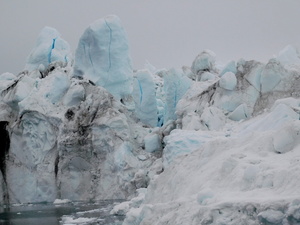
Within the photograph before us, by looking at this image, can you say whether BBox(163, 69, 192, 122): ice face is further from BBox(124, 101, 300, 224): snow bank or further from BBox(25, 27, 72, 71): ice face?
BBox(124, 101, 300, 224): snow bank

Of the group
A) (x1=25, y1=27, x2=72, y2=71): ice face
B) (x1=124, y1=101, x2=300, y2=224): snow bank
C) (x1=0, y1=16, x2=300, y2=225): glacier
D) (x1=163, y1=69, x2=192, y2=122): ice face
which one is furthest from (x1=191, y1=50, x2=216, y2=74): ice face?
(x1=124, y1=101, x2=300, y2=224): snow bank

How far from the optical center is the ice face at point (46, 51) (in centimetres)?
2053

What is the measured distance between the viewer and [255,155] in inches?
213

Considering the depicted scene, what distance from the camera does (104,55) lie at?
58.3 ft

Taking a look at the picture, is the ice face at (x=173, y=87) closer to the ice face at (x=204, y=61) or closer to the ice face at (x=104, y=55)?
the ice face at (x=204, y=61)

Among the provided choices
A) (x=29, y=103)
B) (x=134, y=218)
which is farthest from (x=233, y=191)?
(x=29, y=103)

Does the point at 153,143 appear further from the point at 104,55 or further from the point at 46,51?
the point at 46,51

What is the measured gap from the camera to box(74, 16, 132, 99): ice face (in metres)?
17.7

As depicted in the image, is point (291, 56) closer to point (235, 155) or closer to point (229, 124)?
point (229, 124)

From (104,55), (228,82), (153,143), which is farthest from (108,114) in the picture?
(228,82)

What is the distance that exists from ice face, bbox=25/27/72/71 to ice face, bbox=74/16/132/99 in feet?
8.86

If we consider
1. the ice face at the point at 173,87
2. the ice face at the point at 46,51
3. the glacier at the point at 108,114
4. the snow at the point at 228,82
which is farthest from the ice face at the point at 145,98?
the snow at the point at 228,82

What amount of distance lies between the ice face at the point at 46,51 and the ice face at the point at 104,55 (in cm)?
270

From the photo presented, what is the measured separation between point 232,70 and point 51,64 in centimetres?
788
